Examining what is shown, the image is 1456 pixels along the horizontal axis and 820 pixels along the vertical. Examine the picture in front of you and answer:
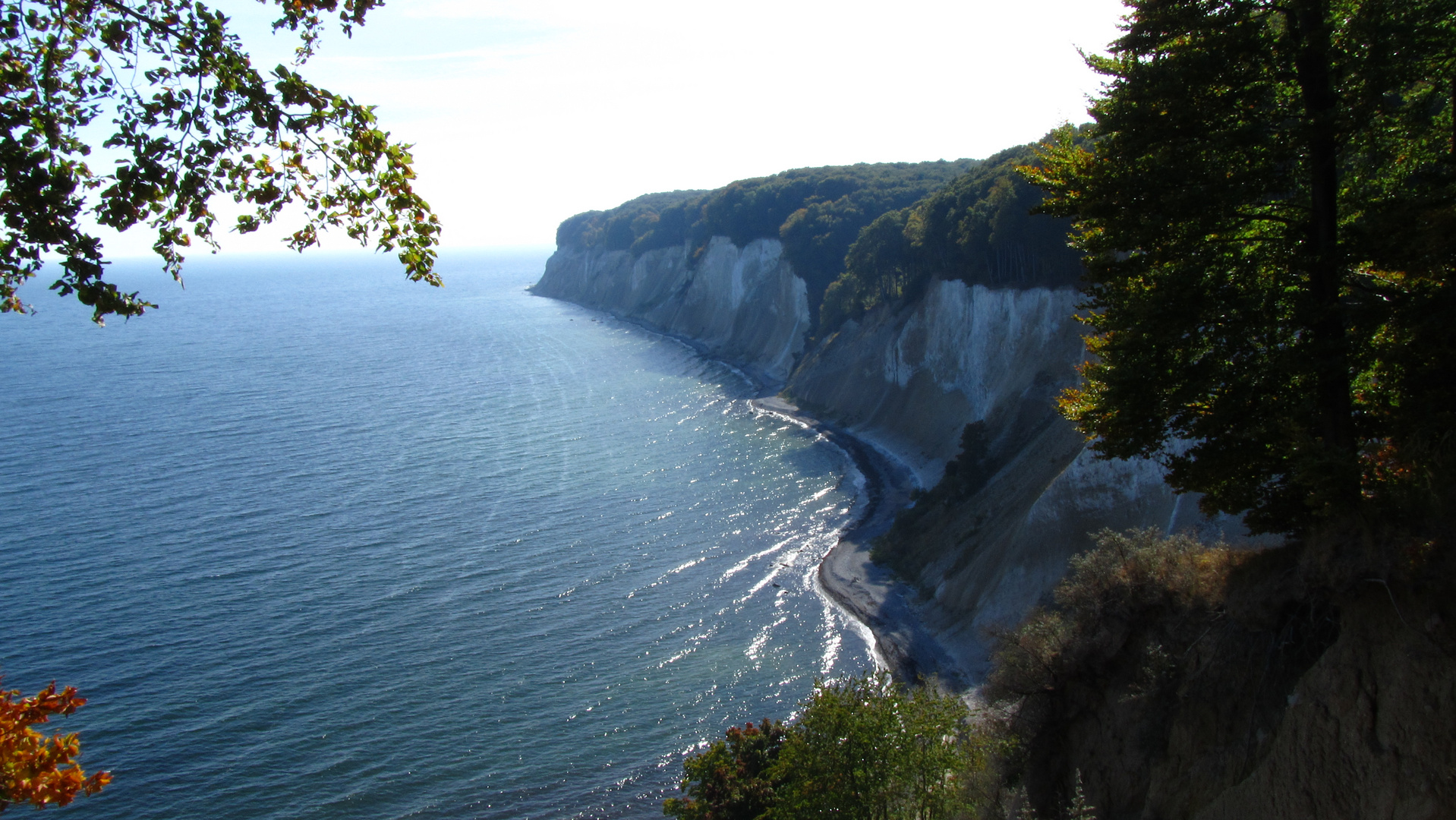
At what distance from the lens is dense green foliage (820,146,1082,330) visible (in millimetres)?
53844

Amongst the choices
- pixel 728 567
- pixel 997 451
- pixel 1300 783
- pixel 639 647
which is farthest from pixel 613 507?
pixel 1300 783

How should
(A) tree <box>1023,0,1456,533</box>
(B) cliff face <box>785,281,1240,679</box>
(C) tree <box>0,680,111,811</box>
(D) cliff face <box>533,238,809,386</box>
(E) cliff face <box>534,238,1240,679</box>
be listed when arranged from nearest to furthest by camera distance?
(C) tree <box>0,680,111,811</box> < (A) tree <box>1023,0,1456,533</box> < (B) cliff face <box>785,281,1240,679</box> < (E) cliff face <box>534,238,1240,679</box> < (D) cliff face <box>533,238,809,386</box>

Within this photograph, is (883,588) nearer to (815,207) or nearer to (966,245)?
(966,245)

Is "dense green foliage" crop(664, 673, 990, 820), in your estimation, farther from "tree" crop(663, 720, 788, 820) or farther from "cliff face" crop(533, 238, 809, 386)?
"cliff face" crop(533, 238, 809, 386)

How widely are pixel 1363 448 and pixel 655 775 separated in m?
24.8

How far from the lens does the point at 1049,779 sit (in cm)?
1712

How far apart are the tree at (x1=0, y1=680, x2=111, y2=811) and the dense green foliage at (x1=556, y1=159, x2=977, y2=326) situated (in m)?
91.1

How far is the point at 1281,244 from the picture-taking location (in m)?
12.0

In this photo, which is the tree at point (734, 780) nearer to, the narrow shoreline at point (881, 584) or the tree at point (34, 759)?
the narrow shoreline at point (881, 584)

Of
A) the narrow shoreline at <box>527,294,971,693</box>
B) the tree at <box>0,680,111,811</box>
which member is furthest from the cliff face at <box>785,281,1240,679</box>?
the tree at <box>0,680,111,811</box>

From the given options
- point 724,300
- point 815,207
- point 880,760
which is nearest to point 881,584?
point 880,760

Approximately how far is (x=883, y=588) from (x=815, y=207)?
6986 cm

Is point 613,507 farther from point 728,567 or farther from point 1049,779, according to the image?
point 1049,779

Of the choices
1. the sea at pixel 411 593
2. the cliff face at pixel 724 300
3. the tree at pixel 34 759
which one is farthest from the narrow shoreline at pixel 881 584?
the cliff face at pixel 724 300
